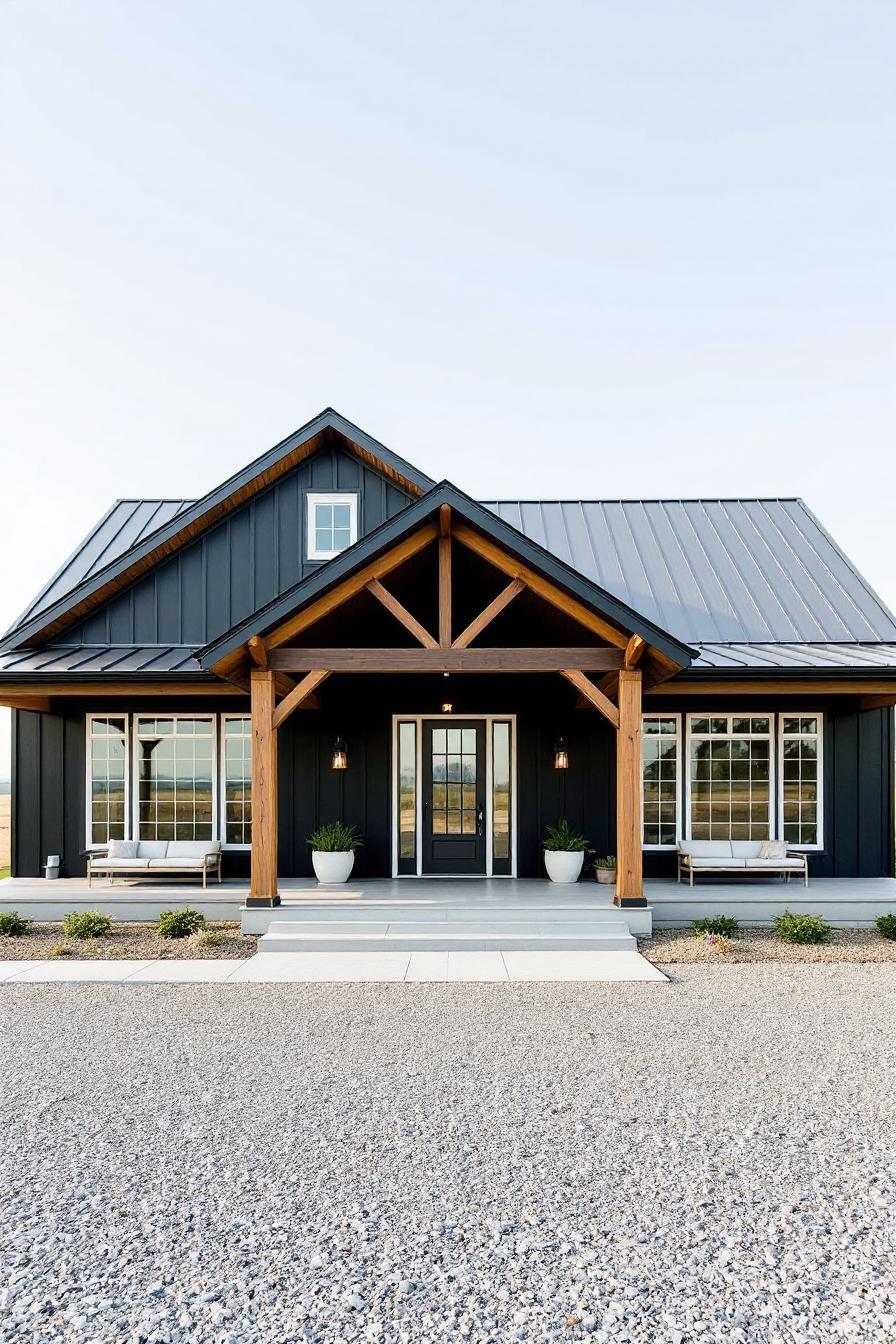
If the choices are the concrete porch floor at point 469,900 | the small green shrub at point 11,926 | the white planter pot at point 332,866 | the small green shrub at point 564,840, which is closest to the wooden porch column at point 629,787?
the concrete porch floor at point 469,900

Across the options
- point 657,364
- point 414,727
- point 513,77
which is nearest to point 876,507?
point 657,364

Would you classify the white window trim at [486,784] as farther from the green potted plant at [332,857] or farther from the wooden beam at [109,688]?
the wooden beam at [109,688]

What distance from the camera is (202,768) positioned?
11.8 m

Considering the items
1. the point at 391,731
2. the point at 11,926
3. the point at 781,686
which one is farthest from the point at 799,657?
the point at 11,926

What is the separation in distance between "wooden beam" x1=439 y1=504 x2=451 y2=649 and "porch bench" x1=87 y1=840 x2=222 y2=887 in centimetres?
473

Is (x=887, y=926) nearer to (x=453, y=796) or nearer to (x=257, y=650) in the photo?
(x=453, y=796)

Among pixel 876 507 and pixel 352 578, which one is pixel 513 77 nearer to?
pixel 352 578

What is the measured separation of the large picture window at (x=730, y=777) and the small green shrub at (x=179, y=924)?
22.2 feet

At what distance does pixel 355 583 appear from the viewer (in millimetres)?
9102

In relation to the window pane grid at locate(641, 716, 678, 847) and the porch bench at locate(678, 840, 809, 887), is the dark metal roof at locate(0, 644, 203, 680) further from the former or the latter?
the porch bench at locate(678, 840, 809, 887)

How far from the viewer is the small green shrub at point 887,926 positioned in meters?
9.32

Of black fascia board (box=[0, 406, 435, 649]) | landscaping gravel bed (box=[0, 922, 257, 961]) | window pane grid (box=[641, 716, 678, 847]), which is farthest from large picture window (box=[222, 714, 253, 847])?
window pane grid (box=[641, 716, 678, 847])

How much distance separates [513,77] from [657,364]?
9.59m

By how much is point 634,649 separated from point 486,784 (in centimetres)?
368
